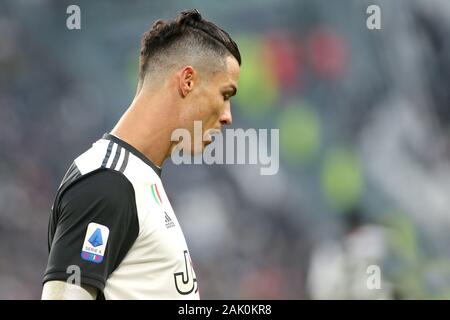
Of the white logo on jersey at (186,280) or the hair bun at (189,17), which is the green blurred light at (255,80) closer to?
the hair bun at (189,17)

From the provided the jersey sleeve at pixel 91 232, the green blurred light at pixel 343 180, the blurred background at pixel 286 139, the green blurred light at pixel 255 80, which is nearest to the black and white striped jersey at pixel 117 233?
the jersey sleeve at pixel 91 232

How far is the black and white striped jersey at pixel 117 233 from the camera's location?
1931 millimetres

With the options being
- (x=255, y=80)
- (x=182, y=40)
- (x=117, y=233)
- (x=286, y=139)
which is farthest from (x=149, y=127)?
(x=255, y=80)

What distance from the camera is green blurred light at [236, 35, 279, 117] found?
6379 mm

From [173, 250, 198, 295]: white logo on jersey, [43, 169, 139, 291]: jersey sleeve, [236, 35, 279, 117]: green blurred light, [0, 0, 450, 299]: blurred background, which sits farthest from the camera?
[236, 35, 279, 117]: green blurred light

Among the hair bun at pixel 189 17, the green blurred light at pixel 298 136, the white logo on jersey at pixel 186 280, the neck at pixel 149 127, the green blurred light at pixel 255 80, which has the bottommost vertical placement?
the white logo on jersey at pixel 186 280

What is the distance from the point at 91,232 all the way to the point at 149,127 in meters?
0.51

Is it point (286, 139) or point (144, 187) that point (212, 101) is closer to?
point (144, 187)

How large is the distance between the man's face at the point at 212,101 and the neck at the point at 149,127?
83 mm

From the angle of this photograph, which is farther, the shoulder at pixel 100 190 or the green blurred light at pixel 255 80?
the green blurred light at pixel 255 80

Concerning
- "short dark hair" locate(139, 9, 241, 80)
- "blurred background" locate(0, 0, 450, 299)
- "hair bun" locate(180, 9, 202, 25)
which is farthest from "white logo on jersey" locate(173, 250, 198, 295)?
"blurred background" locate(0, 0, 450, 299)

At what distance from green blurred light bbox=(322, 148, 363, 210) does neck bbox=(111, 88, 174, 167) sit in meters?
3.95

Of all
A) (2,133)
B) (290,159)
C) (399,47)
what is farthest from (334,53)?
(2,133)

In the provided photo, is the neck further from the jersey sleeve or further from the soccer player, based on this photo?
the jersey sleeve
